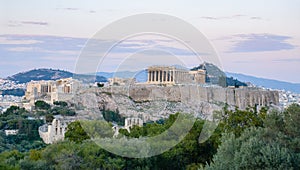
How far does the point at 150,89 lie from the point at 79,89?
5.17 m

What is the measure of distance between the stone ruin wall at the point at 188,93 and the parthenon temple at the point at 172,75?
22.4 inches

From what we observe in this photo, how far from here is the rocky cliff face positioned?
30.8 metres

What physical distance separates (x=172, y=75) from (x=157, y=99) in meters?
3.15

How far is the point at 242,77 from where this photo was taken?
33.3 metres

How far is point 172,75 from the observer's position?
34.8 m

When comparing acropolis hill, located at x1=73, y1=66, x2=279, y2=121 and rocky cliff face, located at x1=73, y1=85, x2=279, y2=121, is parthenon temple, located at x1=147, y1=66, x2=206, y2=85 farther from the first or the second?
rocky cliff face, located at x1=73, y1=85, x2=279, y2=121

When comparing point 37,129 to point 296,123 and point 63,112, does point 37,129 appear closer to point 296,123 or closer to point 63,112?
point 63,112

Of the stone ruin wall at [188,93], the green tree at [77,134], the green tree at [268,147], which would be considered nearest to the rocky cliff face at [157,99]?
the stone ruin wall at [188,93]

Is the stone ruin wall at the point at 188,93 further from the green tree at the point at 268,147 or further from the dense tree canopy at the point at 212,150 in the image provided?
the green tree at the point at 268,147

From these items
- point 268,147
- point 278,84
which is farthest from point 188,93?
point 268,147

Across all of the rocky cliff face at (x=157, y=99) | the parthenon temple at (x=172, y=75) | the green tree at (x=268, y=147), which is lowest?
the rocky cliff face at (x=157, y=99)

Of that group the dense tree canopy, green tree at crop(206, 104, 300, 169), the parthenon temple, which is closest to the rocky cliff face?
the parthenon temple

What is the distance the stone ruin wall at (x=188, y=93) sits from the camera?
3212 cm

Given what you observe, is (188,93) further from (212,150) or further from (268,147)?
(268,147)
